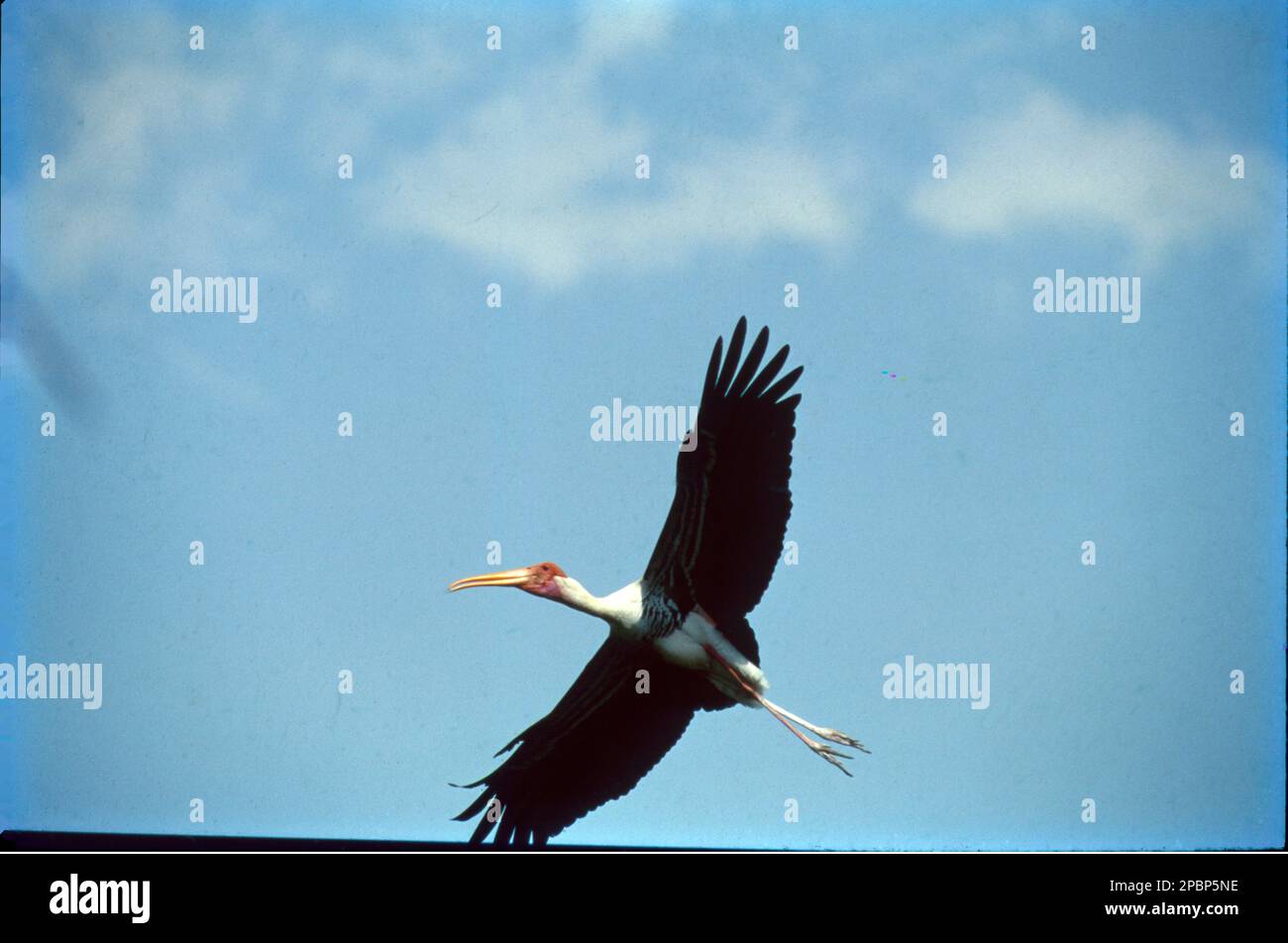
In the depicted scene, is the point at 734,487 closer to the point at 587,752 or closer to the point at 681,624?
the point at 681,624

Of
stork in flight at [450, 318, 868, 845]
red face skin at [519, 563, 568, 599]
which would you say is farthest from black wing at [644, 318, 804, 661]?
red face skin at [519, 563, 568, 599]

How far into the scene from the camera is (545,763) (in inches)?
435

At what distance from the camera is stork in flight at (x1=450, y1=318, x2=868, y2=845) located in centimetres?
993

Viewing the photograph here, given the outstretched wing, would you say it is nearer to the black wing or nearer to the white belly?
the white belly

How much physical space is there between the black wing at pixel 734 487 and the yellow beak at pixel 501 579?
3.01ft

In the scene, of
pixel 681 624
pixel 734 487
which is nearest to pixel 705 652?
pixel 681 624

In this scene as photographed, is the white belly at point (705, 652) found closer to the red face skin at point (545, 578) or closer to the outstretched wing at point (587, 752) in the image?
the outstretched wing at point (587, 752)

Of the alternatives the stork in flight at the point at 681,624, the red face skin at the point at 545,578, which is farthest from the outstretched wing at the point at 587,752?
A: the red face skin at the point at 545,578

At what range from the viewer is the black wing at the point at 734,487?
9.86 m
